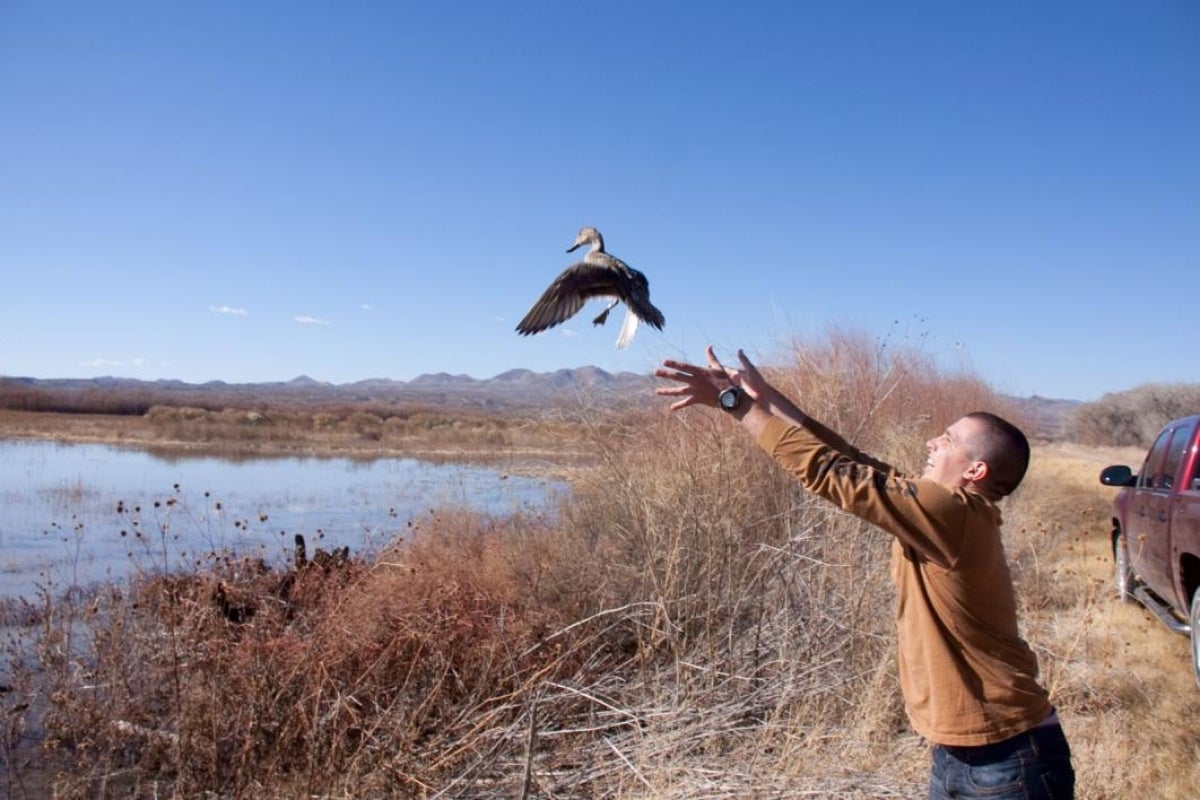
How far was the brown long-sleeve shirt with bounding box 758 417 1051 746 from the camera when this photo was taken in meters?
2.14

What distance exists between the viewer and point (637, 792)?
Answer: 4.43m

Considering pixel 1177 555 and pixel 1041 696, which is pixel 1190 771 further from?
pixel 1041 696

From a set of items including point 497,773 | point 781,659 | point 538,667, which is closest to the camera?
point 497,773

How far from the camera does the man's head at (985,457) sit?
2.30 metres

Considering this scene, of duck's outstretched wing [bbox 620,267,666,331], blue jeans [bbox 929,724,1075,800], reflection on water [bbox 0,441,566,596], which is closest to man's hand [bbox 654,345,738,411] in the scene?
blue jeans [bbox 929,724,1075,800]

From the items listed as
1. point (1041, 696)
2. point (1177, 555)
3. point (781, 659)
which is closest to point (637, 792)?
point (781, 659)

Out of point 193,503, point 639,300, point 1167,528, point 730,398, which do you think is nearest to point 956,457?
point 730,398

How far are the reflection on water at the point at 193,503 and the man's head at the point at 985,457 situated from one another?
568 centimetres

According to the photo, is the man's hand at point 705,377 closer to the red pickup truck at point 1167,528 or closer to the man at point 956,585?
the man at point 956,585

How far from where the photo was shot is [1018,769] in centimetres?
221

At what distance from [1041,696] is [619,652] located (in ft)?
14.3

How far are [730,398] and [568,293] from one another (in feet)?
9.61

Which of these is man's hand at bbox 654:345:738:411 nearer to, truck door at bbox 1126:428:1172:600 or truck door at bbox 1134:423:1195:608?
truck door at bbox 1134:423:1195:608

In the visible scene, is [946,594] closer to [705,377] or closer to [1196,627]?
[705,377]
